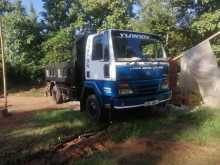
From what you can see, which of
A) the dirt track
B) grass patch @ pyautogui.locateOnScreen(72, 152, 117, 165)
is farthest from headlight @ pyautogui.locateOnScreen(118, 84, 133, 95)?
the dirt track

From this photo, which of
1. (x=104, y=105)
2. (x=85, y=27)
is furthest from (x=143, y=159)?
(x=85, y=27)

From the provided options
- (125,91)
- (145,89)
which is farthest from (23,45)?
(125,91)

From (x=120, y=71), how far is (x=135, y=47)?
1.13 metres

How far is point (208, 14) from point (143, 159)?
40.0 feet

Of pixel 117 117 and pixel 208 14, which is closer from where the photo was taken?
pixel 117 117

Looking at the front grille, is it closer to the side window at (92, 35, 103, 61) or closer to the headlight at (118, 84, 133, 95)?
the headlight at (118, 84, 133, 95)

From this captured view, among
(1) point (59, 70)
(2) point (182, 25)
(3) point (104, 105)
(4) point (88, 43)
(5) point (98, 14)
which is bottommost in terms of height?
(3) point (104, 105)

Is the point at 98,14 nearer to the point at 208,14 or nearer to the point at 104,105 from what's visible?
the point at 208,14

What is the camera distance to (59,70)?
12219 millimetres

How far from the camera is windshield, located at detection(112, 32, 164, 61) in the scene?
26.0ft

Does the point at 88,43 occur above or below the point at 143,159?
above

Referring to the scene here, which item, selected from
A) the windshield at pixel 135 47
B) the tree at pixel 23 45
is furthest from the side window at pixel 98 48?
the tree at pixel 23 45

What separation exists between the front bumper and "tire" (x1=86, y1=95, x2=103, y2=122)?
81cm

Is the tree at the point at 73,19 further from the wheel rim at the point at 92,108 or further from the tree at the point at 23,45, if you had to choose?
the wheel rim at the point at 92,108
